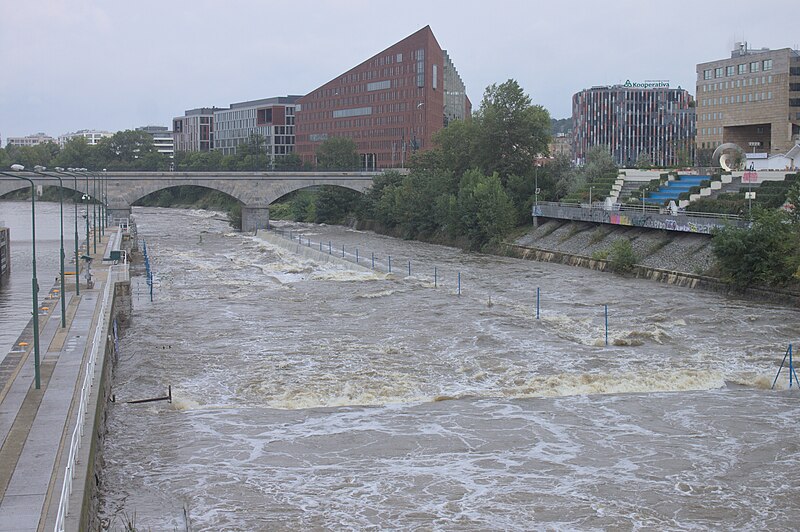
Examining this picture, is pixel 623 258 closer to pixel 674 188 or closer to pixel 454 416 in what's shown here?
pixel 674 188

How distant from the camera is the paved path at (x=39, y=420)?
17.4 metres

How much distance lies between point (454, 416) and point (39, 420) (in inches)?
458

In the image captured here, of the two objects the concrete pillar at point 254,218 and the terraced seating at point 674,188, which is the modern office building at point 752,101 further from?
the concrete pillar at point 254,218

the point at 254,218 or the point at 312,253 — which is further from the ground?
the point at 254,218

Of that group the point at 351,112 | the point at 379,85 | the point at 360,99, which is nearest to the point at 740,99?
the point at 379,85

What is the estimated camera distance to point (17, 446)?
20719 millimetres

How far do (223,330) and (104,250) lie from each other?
3141 cm

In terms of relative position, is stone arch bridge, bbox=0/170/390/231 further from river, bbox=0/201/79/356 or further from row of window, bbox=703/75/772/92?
row of window, bbox=703/75/772/92

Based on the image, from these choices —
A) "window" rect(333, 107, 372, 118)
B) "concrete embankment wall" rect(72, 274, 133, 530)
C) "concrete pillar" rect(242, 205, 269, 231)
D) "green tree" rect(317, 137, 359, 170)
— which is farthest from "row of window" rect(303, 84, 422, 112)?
"concrete embankment wall" rect(72, 274, 133, 530)

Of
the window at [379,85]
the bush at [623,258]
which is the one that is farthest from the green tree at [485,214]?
the window at [379,85]

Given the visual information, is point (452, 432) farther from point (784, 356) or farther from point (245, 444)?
point (784, 356)

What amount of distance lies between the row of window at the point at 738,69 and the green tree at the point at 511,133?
27.7 m

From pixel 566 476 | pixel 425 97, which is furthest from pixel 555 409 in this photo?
pixel 425 97

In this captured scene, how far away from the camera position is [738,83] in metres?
115
